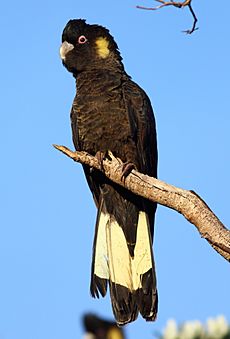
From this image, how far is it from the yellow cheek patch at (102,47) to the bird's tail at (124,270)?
5.41 feet

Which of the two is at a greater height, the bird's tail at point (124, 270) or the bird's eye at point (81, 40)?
the bird's eye at point (81, 40)

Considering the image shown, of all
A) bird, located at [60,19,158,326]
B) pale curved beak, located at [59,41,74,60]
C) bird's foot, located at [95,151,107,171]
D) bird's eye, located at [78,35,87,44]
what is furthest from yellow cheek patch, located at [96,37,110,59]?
bird's foot, located at [95,151,107,171]

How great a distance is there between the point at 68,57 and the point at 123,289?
247 centimetres

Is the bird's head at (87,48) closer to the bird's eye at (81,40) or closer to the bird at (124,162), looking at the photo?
the bird's eye at (81,40)

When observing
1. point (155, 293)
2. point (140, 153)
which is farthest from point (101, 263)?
point (140, 153)

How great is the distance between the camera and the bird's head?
6.08 m

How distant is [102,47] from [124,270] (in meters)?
2.35

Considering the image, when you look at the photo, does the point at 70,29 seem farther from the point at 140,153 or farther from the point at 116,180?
the point at 116,180

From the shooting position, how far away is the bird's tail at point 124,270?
4.91 metres

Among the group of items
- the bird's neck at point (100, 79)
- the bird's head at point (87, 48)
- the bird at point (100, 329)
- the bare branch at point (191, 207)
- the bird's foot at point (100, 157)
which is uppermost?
the bird's head at point (87, 48)

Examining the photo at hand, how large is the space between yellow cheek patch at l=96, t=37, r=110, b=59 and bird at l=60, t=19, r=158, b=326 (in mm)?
442

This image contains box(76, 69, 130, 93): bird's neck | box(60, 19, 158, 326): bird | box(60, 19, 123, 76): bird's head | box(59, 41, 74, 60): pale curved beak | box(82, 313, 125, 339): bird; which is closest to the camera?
box(82, 313, 125, 339): bird

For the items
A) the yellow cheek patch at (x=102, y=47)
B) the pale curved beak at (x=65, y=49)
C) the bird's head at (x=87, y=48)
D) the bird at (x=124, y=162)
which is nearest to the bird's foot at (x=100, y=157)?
the bird at (x=124, y=162)

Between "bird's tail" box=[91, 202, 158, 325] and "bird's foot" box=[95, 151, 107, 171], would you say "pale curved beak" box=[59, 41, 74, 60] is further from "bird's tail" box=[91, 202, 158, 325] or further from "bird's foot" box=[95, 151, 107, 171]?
"bird's tail" box=[91, 202, 158, 325]
